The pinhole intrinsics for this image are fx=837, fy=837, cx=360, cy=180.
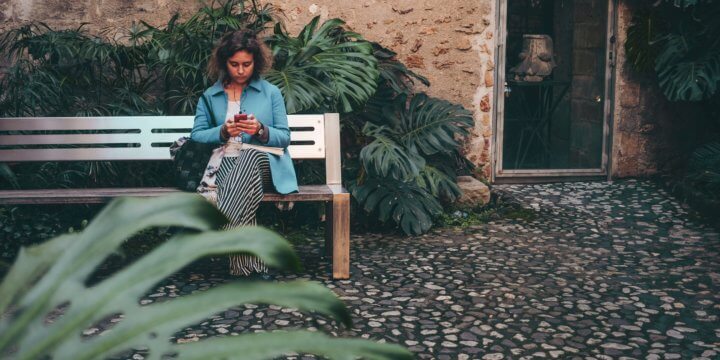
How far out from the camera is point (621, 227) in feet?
19.6

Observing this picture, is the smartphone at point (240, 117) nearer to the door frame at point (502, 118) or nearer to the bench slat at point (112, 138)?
the bench slat at point (112, 138)

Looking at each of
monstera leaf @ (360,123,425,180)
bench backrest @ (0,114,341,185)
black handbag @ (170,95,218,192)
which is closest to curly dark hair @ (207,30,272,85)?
black handbag @ (170,95,218,192)

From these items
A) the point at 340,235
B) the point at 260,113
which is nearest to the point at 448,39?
the point at 260,113

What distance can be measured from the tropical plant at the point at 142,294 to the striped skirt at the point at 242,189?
360cm

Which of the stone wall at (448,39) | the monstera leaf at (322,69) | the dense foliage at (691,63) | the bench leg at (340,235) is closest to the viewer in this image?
the bench leg at (340,235)

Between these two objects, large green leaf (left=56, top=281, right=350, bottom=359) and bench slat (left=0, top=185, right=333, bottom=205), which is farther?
bench slat (left=0, top=185, right=333, bottom=205)

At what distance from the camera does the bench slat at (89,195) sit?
14.8 ft

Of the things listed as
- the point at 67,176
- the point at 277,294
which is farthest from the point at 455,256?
the point at 277,294

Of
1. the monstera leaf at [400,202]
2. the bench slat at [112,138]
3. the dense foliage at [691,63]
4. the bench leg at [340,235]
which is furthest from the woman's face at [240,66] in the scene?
the dense foliage at [691,63]

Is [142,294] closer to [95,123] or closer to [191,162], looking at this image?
[191,162]

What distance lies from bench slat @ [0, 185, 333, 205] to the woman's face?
687 millimetres

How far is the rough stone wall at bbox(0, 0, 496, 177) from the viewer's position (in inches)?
256

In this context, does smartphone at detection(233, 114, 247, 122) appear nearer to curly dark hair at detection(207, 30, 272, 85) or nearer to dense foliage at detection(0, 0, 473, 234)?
curly dark hair at detection(207, 30, 272, 85)

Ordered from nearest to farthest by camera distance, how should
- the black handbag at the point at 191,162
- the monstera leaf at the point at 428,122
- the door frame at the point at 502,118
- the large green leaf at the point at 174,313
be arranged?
the large green leaf at the point at 174,313 → the black handbag at the point at 191,162 → the monstera leaf at the point at 428,122 → the door frame at the point at 502,118
